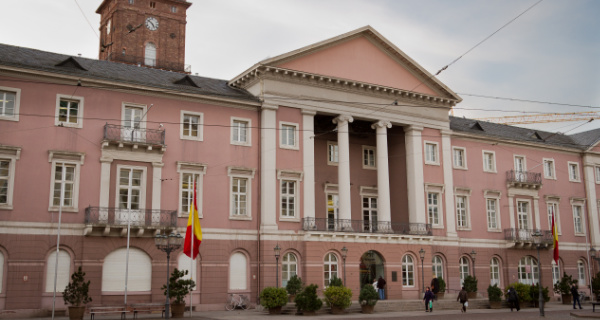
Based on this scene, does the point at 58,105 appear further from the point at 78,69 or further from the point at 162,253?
the point at 162,253

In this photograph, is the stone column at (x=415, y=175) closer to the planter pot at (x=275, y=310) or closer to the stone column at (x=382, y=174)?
the stone column at (x=382, y=174)

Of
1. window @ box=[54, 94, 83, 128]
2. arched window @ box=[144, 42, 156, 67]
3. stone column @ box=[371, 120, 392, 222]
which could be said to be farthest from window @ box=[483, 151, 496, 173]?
arched window @ box=[144, 42, 156, 67]

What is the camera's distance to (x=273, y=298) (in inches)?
1183

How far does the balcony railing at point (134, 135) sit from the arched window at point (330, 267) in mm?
11336

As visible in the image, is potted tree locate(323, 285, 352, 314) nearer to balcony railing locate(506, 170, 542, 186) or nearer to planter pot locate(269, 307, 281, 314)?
planter pot locate(269, 307, 281, 314)

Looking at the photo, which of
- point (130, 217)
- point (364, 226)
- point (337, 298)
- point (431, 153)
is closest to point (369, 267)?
point (364, 226)

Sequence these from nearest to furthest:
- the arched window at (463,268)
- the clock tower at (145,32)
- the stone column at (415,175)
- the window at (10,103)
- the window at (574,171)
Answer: the window at (10,103)
the stone column at (415,175)
the arched window at (463,268)
the window at (574,171)
the clock tower at (145,32)

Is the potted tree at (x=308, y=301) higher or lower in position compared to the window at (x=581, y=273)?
lower

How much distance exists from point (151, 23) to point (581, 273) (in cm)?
4310

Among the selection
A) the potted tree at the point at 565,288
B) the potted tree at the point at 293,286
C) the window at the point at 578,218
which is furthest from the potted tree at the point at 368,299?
the window at the point at 578,218

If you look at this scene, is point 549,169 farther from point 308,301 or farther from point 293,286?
point 308,301

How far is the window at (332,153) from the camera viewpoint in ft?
129

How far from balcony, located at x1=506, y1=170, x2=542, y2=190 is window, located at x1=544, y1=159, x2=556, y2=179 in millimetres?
1241

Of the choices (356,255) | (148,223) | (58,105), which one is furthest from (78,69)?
(356,255)
